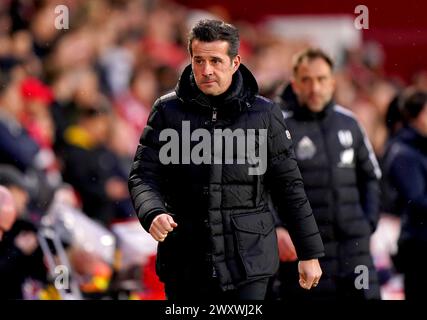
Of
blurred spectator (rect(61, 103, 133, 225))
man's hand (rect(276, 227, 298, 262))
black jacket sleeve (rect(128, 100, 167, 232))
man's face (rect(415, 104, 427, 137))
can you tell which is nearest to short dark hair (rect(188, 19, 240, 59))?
black jacket sleeve (rect(128, 100, 167, 232))

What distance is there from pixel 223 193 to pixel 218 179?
69mm

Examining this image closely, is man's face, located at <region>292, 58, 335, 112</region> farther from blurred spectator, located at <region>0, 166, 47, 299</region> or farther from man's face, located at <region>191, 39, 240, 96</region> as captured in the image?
blurred spectator, located at <region>0, 166, 47, 299</region>

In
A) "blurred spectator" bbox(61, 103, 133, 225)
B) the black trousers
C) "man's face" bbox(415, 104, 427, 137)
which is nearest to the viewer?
the black trousers

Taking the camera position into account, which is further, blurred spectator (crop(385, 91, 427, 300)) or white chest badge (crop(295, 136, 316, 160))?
blurred spectator (crop(385, 91, 427, 300))

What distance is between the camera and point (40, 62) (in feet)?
39.4

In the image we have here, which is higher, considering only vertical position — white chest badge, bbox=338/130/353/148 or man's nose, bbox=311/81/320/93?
man's nose, bbox=311/81/320/93

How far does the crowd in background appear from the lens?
33.0ft

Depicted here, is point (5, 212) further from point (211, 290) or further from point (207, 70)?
point (207, 70)

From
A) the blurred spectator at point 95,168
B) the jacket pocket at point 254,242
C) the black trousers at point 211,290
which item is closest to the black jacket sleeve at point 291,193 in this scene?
the jacket pocket at point 254,242

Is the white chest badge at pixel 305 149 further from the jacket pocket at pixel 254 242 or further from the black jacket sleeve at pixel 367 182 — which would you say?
the jacket pocket at pixel 254 242

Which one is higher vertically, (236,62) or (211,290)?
(236,62)

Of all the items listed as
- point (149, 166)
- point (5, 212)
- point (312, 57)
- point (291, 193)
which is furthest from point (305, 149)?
point (5, 212)

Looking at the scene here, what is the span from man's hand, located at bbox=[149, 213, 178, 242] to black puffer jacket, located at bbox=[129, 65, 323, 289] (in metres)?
0.12

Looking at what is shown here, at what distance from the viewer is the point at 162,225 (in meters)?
5.96
